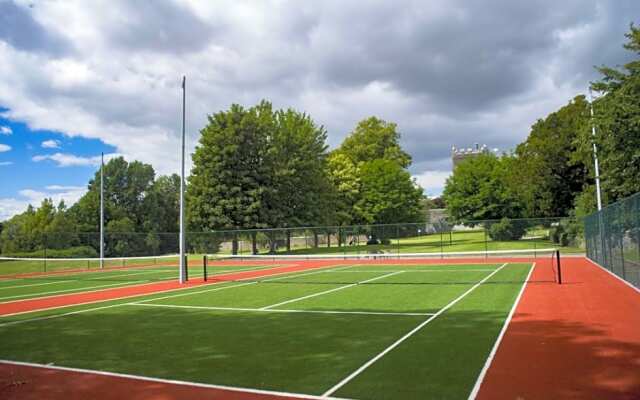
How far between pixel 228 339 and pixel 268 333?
34.8 inches

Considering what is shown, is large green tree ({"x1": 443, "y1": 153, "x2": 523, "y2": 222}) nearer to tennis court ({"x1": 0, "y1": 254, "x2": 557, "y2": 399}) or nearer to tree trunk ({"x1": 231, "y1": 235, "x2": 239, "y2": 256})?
tree trunk ({"x1": 231, "y1": 235, "x2": 239, "y2": 256})

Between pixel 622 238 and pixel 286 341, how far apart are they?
12606 mm

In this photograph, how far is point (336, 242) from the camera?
1651 inches

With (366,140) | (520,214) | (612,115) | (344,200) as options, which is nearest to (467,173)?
(520,214)

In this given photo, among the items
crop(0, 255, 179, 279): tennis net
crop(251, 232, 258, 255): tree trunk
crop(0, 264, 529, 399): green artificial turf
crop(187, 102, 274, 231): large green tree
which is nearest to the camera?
crop(0, 264, 529, 399): green artificial turf

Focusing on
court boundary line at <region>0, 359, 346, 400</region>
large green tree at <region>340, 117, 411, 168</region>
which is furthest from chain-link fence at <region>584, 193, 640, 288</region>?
large green tree at <region>340, 117, 411, 168</region>

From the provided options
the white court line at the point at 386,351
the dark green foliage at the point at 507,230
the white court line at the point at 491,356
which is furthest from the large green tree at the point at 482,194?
the white court line at the point at 491,356

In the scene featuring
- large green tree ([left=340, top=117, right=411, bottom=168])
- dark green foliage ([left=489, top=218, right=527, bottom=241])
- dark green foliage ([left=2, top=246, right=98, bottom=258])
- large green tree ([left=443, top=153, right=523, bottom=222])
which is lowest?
dark green foliage ([left=2, top=246, right=98, bottom=258])

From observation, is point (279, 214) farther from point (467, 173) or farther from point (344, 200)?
point (467, 173)

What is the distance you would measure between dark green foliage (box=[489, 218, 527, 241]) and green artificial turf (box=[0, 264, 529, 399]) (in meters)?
21.1

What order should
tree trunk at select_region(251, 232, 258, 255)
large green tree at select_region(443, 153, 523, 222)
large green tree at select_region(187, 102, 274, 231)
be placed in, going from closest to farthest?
1. tree trunk at select_region(251, 232, 258, 255)
2. large green tree at select_region(187, 102, 274, 231)
3. large green tree at select_region(443, 153, 523, 222)

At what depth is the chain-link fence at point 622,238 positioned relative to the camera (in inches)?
553

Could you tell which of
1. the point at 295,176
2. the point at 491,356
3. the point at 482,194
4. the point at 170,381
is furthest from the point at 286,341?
the point at 482,194

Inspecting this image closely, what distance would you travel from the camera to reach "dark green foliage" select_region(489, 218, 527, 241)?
117 ft
